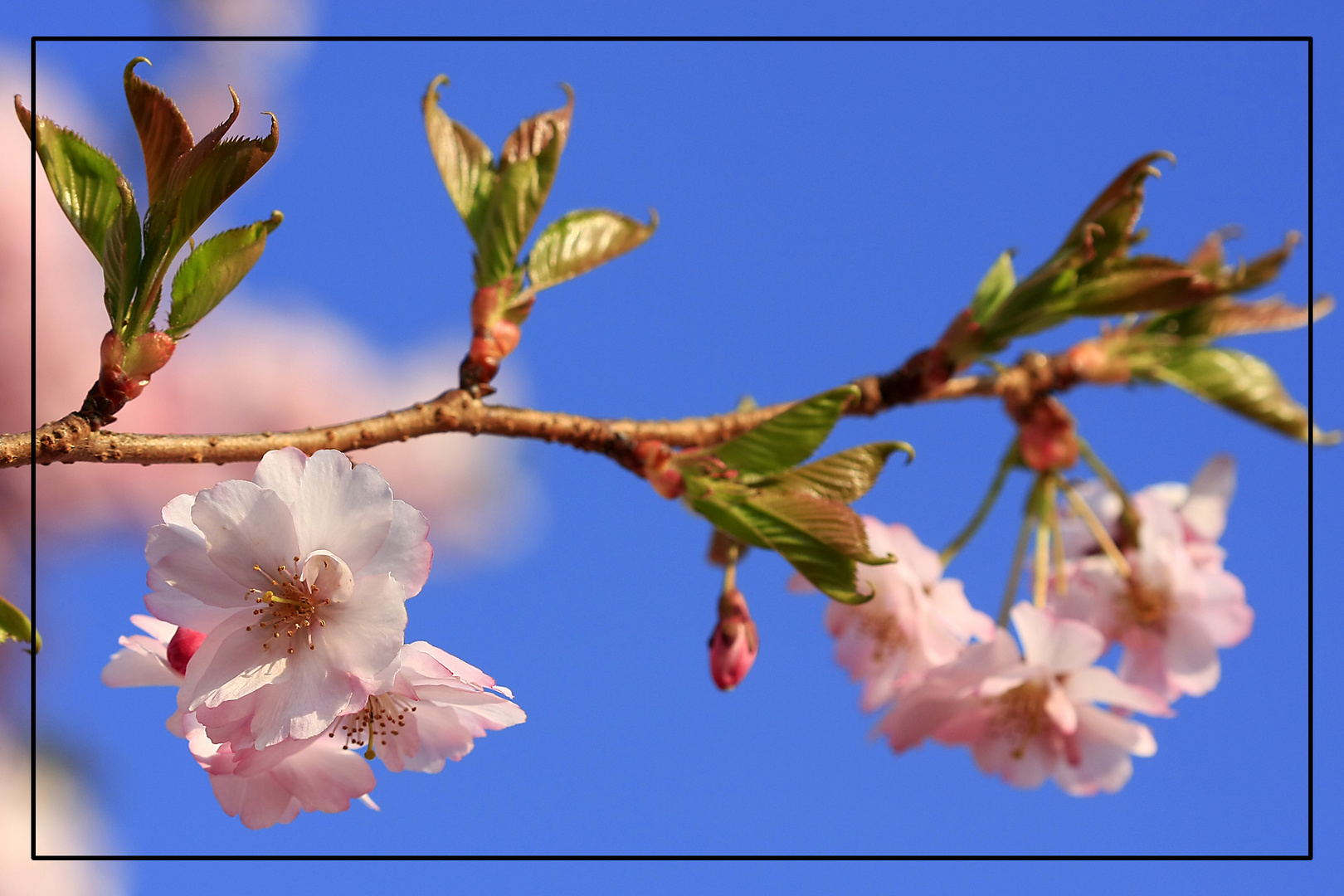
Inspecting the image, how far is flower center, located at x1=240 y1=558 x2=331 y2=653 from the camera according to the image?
651mm

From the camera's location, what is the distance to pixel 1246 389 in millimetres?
1236

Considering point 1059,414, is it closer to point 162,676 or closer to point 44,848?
point 162,676

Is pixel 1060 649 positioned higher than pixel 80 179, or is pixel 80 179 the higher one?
pixel 80 179

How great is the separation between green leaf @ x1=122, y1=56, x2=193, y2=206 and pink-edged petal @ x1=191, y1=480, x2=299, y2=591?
0.19 metres

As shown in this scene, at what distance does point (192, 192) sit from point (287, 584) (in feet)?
0.79

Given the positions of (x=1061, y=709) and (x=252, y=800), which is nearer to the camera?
(x=252, y=800)

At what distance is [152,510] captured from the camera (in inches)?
86.2

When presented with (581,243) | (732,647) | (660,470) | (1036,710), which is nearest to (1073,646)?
(1036,710)

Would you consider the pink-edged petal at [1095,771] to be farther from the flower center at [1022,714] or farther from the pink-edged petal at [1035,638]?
the pink-edged petal at [1035,638]

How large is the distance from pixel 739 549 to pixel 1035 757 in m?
0.44

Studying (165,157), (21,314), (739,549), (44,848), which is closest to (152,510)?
(21,314)

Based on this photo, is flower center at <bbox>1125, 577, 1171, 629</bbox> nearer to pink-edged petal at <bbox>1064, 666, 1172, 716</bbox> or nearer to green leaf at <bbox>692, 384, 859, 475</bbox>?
pink-edged petal at <bbox>1064, 666, 1172, 716</bbox>

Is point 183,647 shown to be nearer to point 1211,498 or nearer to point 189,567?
point 189,567

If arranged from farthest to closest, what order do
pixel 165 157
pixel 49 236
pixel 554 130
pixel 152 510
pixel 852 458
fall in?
pixel 152 510 < pixel 49 236 < pixel 554 130 < pixel 852 458 < pixel 165 157
